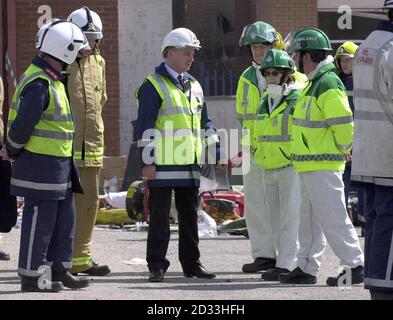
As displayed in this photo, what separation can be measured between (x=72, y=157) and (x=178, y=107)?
124 cm

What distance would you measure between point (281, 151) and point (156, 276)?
1.47 m

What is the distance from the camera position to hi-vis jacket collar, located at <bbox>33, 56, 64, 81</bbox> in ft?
34.1

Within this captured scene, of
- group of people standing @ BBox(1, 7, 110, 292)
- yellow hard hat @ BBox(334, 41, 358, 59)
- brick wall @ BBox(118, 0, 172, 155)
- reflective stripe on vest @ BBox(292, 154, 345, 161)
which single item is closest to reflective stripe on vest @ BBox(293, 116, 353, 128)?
reflective stripe on vest @ BBox(292, 154, 345, 161)

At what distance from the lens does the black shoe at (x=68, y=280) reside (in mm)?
10562

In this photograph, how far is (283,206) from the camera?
38.2 ft

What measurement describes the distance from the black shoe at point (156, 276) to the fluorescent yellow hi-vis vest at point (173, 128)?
0.88m

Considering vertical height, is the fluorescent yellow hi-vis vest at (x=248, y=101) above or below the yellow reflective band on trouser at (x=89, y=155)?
above

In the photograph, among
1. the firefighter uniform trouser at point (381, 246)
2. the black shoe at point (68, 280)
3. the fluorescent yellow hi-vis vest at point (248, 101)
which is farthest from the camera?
the fluorescent yellow hi-vis vest at point (248, 101)

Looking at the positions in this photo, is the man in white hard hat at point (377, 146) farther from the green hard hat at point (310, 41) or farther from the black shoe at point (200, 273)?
the black shoe at point (200, 273)

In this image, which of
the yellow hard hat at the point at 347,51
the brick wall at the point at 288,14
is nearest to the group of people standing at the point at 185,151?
the yellow hard hat at the point at 347,51

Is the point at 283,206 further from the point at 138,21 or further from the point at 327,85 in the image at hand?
the point at 138,21

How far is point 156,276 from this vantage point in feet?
37.1

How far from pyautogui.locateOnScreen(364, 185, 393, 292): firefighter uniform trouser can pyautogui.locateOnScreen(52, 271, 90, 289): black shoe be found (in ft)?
8.80

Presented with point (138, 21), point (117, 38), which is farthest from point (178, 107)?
point (138, 21)
